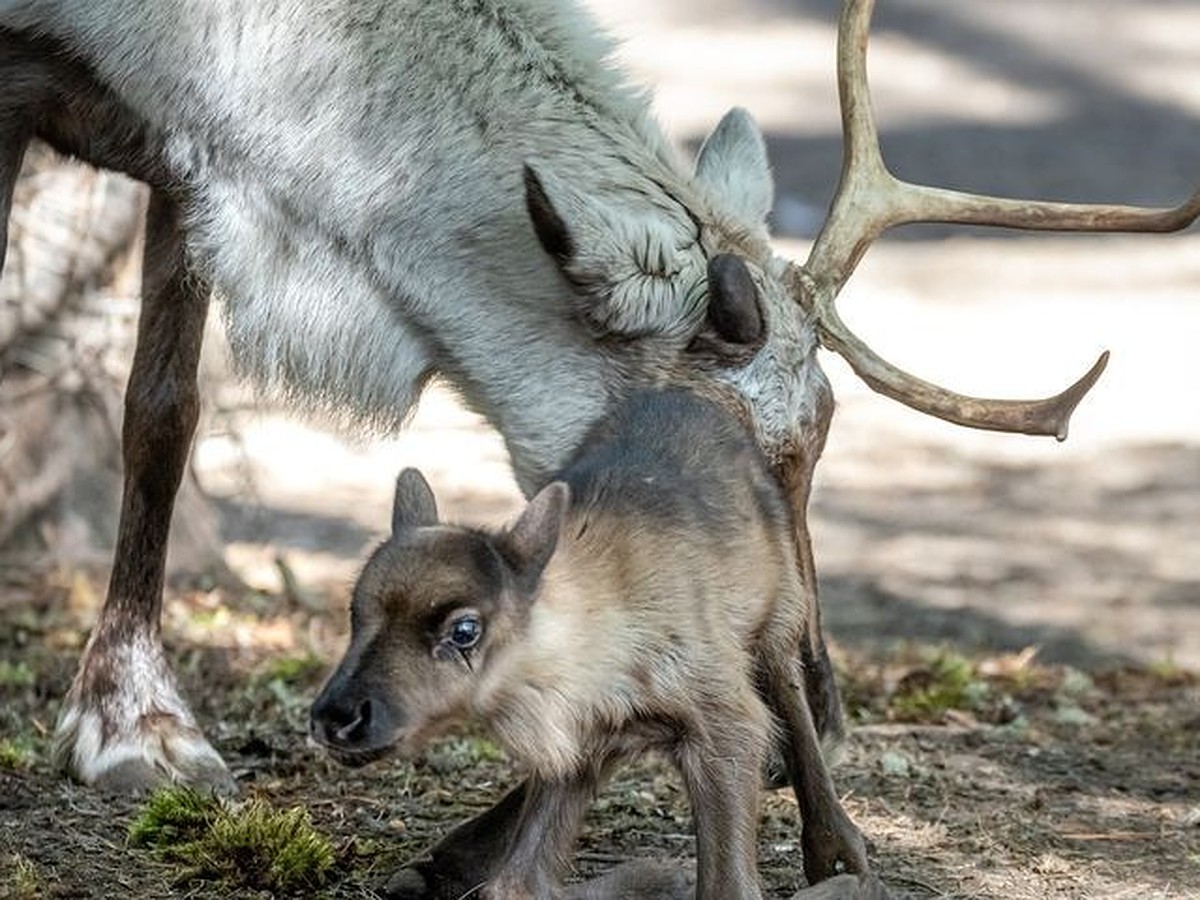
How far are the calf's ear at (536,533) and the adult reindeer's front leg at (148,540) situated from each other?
6.87ft

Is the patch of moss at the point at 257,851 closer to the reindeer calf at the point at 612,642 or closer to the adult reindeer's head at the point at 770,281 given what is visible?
the reindeer calf at the point at 612,642

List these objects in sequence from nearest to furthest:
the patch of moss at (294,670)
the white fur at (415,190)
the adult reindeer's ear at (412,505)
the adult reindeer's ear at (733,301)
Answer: the adult reindeer's ear at (412,505)
the adult reindeer's ear at (733,301)
the white fur at (415,190)
the patch of moss at (294,670)

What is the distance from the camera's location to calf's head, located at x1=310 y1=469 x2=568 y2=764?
401cm

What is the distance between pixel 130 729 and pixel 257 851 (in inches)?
50.2

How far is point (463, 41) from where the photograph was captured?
5.49 metres

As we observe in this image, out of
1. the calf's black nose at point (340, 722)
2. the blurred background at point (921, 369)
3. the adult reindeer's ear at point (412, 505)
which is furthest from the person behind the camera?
the blurred background at point (921, 369)

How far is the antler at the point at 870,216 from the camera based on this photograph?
Answer: 17.2ft

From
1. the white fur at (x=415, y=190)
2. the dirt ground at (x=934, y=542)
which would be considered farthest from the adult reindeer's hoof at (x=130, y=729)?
the white fur at (x=415, y=190)

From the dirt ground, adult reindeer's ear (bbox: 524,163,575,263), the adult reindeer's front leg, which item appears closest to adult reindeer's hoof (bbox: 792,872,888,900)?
the dirt ground

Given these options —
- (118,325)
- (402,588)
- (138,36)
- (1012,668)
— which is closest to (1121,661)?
(1012,668)

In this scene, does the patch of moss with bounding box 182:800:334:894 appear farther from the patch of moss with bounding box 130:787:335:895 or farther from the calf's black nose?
the calf's black nose

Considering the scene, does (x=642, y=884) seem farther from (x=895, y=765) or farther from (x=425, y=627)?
(x=895, y=765)

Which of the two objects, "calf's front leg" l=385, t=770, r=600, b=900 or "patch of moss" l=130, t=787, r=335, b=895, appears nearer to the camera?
"calf's front leg" l=385, t=770, r=600, b=900

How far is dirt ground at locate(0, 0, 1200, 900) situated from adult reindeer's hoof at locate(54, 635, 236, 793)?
0.13 m
